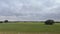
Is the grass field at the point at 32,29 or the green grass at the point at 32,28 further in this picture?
the green grass at the point at 32,28

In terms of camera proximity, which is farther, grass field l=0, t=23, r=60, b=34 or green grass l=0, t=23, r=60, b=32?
green grass l=0, t=23, r=60, b=32

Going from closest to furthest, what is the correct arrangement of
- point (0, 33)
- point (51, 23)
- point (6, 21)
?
1. point (0, 33)
2. point (51, 23)
3. point (6, 21)

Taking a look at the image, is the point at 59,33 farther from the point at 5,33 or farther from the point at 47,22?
the point at 47,22

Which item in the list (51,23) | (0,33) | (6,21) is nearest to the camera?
(0,33)

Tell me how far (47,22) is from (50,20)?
0.75m

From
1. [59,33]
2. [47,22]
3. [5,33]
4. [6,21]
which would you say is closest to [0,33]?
[5,33]

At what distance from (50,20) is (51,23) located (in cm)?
82

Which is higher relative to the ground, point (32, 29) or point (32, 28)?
point (32, 28)

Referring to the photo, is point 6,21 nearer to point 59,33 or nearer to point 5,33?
point 5,33

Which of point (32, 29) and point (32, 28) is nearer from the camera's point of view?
point (32, 29)

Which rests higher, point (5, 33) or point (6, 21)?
point (6, 21)

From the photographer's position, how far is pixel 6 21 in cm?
2616

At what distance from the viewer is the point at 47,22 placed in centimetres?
2211

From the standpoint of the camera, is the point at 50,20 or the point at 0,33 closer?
the point at 0,33
